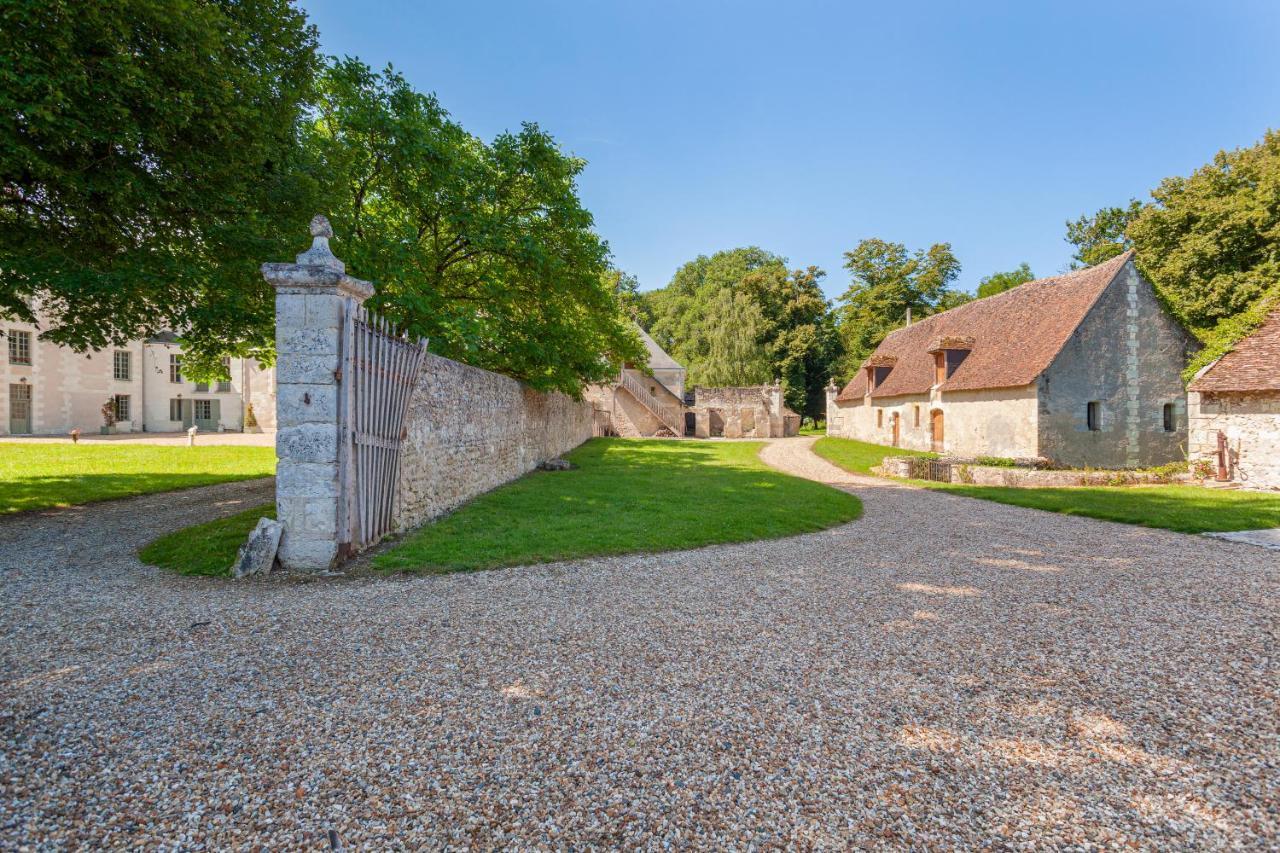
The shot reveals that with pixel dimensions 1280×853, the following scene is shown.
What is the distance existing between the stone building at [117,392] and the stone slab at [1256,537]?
32.6 meters

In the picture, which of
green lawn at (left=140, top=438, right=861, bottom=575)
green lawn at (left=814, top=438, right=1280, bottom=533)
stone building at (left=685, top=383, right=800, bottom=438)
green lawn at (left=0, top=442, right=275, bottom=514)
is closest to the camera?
green lawn at (left=140, top=438, right=861, bottom=575)

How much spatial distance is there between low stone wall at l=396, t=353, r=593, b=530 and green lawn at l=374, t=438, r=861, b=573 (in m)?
0.37

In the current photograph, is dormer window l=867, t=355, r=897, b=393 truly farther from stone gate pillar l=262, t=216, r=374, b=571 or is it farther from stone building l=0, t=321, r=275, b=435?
stone building l=0, t=321, r=275, b=435

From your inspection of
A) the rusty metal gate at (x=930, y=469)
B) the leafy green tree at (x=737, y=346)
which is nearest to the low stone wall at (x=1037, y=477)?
the rusty metal gate at (x=930, y=469)

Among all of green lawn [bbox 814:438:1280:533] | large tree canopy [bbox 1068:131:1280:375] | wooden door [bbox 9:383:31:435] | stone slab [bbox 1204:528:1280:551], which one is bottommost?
stone slab [bbox 1204:528:1280:551]

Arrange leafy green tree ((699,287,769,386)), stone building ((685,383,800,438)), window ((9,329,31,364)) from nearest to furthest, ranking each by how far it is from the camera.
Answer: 1. window ((9,329,31,364))
2. stone building ((685,383,800,438))
3. leafy green tree ((699,287,769,386))

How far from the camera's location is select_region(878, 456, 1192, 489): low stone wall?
13.8m

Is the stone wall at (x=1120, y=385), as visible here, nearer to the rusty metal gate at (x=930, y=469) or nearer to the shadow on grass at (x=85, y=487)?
the rusty metal gate at (x=930, y=469)

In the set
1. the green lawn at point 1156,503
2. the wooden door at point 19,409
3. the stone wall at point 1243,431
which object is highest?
the wooden door at point 19,409

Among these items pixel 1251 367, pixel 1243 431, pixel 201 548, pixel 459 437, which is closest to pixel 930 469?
pixel 1243 431

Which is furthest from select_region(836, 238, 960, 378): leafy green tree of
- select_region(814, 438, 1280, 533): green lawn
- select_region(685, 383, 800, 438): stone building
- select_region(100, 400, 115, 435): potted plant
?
select_region(100, 400, 115, 435): potted plant

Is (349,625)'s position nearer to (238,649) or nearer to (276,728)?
(238,649)

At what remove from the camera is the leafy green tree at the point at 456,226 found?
10398 millimetres

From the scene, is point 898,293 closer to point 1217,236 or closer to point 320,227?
point 1217,236
